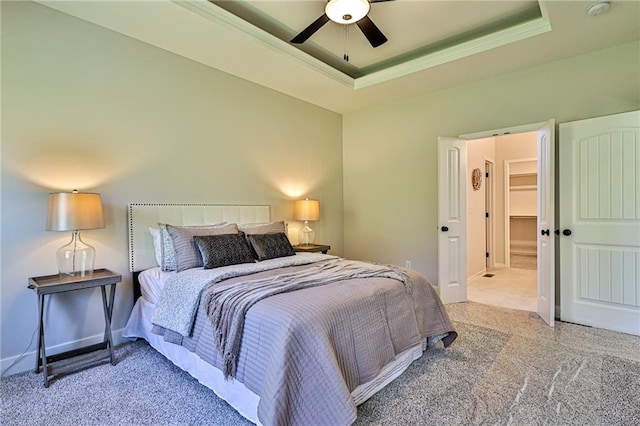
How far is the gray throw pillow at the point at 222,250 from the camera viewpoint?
2.82 meters

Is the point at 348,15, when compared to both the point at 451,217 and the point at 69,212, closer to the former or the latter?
the point at 69,212

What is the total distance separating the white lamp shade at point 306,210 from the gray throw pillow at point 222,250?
139 centimetres

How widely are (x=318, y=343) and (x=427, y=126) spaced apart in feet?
12.1

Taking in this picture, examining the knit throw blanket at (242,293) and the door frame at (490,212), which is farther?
the door frame at (490,212)

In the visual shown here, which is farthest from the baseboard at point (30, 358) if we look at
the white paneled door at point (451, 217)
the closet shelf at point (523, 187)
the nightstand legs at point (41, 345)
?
the closet shelf at point (523, 187)

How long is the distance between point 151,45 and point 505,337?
430 cm

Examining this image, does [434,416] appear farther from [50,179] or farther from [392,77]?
[392,77]

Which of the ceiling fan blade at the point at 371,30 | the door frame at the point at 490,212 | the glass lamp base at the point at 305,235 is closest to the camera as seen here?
the ceiling fan blade at the point at 371,30

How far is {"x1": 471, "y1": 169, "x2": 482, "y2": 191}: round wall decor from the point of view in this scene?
5.64 m

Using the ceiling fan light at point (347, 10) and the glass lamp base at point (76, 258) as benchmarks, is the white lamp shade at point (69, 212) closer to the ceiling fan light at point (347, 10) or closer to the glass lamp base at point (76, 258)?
the glass lamp base at point (76, 258)

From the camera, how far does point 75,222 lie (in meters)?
2.39

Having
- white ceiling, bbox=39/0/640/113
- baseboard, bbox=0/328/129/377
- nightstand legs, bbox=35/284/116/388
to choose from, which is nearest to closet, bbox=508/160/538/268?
white ceiling, bbox=39/0/640/113

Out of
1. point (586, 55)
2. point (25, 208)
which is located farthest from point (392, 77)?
point (25, 208)

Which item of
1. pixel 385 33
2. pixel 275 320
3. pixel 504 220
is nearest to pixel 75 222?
pixel 275 320
